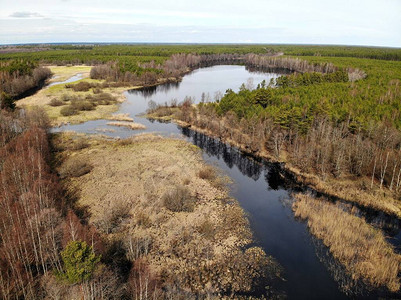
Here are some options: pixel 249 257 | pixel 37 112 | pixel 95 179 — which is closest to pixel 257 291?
pixel 249 257

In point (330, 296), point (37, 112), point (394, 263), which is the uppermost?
point (37, 112)

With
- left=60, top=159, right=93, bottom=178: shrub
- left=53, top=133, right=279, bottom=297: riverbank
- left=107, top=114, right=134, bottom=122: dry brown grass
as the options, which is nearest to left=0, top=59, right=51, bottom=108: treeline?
left=107, top=114, right=134, bottom=122: dry brown grass

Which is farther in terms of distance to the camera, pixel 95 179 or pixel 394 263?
pixel 95 179

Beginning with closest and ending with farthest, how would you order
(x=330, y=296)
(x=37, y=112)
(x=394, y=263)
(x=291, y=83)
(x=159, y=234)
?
(x=330, y=296) < (x=394, y=263) < (x=159, y=234) < (x=37, y=112) < (x=291, y=83)

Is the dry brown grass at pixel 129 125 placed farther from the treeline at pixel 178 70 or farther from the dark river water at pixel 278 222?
the treeline at pixel 178 70

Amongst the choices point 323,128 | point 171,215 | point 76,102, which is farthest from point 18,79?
point 323,128

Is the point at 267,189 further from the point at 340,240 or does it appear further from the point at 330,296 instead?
the point at 330,296

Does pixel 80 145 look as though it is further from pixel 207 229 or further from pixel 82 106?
pixel 207 229
